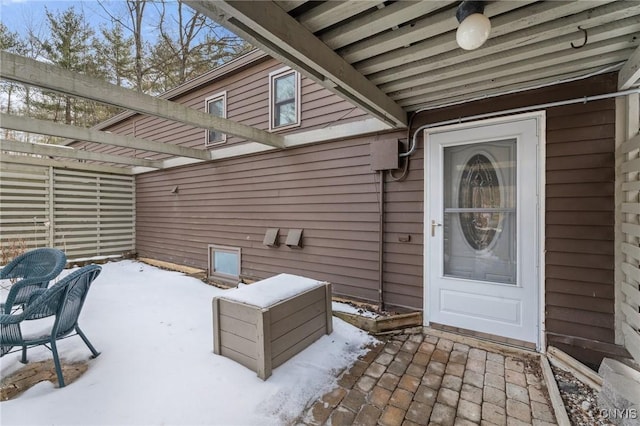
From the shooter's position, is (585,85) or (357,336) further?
(357,336)

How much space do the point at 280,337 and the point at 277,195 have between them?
8.91ft

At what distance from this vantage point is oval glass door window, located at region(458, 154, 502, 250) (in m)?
2.83

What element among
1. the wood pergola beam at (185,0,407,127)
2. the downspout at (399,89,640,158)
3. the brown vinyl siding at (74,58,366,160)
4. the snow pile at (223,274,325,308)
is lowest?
the snow pile at (223,274,325,308)

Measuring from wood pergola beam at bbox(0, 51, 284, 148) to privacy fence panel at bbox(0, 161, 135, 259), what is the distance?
4.52 metres

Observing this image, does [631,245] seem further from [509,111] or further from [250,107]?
[250,107]

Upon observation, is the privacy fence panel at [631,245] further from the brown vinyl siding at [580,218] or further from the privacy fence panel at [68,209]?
the privacy fence panel at [68,209]

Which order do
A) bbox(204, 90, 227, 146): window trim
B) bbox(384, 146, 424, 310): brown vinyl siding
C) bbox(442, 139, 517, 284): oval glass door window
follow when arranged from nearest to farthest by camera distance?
bbox(442, 139, 517, 284): oval glass door window, bbox(384, 146, 424, 310): brown vinyl siding, bbox(204, 90, 227, 146): window trim

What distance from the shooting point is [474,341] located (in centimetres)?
280

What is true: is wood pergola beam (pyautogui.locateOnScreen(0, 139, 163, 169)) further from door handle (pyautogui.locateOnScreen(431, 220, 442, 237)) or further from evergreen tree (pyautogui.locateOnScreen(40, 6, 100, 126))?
door handle (pyautogui.locateOnScreen(431, 220, 442, 237))

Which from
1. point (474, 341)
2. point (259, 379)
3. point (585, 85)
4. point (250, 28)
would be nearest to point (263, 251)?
point (259, 379)

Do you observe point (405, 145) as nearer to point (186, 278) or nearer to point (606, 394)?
point (606, 394)

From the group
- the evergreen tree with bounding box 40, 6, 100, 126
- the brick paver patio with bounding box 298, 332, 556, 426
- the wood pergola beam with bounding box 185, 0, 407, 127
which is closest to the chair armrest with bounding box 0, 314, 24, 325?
the brick paver patio with bounding box 298, 332, 556, 426

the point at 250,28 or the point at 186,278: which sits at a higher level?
the point at 250,28

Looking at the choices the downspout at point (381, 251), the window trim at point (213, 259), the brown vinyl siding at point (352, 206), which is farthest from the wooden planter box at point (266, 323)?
the window trim at point (213, 259)
